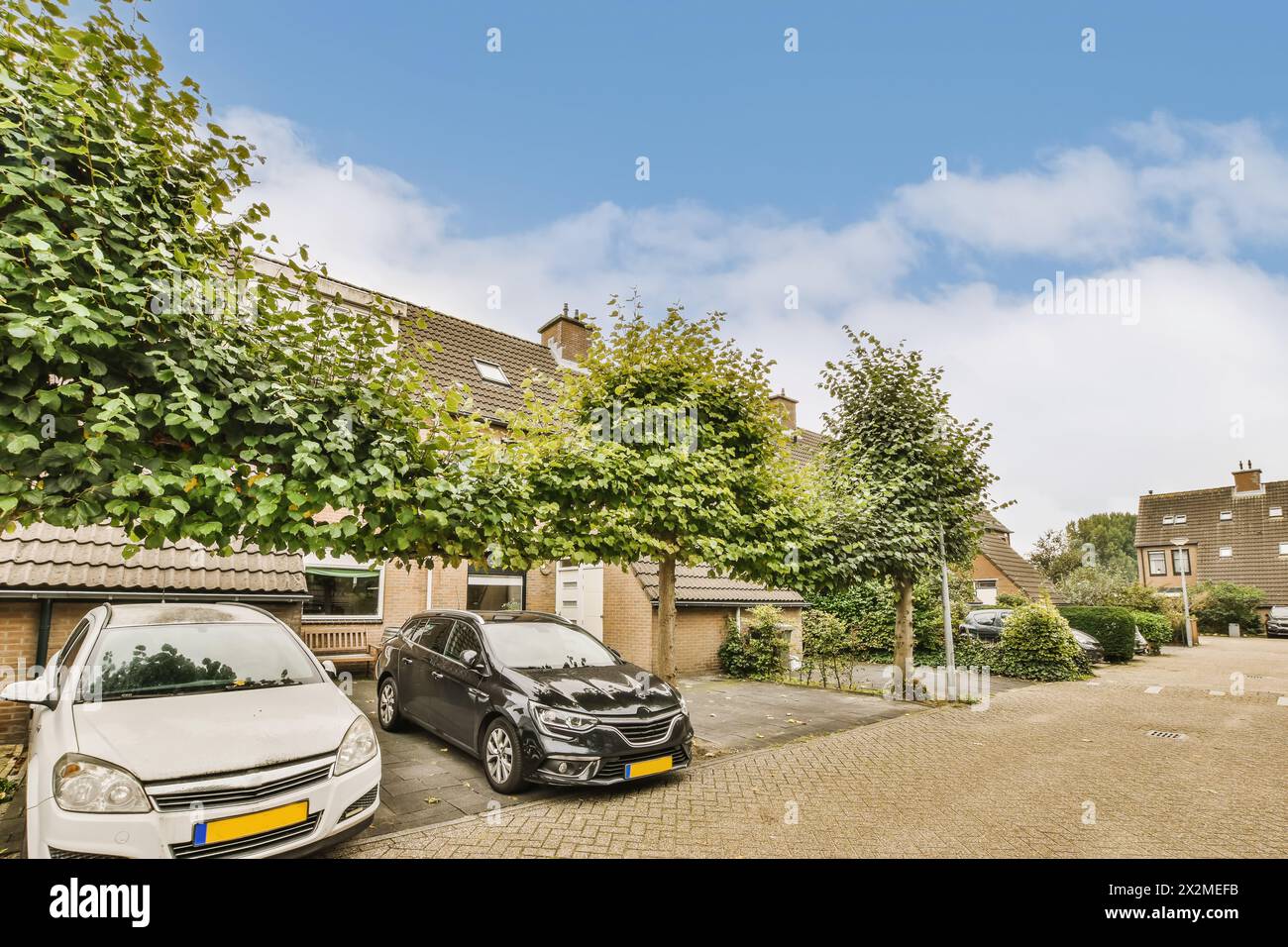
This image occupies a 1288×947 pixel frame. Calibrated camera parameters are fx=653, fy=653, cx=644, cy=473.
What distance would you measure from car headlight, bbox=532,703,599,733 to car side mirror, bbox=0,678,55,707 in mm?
3554

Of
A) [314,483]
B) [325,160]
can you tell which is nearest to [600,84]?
[325,160]

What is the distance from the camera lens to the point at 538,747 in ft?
19.8

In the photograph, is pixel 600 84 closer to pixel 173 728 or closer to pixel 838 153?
pixel 838 153

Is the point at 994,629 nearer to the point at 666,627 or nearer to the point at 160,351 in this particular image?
the point at 666,627

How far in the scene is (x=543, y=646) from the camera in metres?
7.44

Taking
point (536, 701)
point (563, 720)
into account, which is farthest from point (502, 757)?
point (563, 720)

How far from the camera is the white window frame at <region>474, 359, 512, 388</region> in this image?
58.0 ft

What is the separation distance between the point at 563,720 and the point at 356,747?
6.43 feet

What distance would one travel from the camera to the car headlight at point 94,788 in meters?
3.70

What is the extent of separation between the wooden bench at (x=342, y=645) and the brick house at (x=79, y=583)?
258cm

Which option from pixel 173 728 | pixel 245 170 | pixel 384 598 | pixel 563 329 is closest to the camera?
pixel 173 728

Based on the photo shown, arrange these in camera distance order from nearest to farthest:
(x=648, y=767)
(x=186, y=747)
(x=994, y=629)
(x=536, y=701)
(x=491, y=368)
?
(x=186, y=747) → (x=536, y=701) → (x=648, y=767) → (x=491, y=368) → (x=994, y=629)

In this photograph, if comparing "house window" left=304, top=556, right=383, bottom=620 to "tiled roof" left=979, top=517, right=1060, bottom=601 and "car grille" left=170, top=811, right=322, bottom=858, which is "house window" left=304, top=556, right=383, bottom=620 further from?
"tiled roof" left=979, top=517, right=1060, bottom=601
